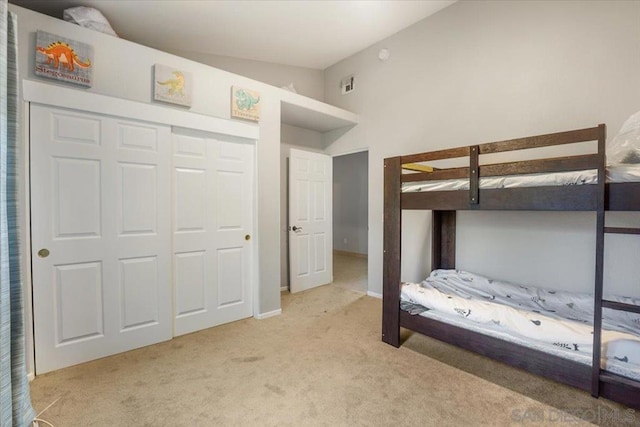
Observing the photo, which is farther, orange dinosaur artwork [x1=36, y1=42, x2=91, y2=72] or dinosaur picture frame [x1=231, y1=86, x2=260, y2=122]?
dinosaur picture frame [x1=231, y1=86, x2=260, y2=122]

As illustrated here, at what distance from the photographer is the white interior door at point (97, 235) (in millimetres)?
1992

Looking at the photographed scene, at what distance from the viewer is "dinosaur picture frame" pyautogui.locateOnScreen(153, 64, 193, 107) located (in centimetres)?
236

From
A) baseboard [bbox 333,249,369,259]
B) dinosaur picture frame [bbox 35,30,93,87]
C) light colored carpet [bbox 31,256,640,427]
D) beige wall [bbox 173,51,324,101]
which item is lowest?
light colored carpet [bbox 31,256,640,427]

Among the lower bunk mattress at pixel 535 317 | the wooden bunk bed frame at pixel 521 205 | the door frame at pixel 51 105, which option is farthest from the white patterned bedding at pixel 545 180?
the door frame at pixel 51 105

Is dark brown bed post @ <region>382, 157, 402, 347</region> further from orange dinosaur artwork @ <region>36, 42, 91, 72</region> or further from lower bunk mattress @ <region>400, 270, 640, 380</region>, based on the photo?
orange dinosaur artwork @ <region>36, 42, 91, 72</region>

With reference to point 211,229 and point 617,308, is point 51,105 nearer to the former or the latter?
point 211,229

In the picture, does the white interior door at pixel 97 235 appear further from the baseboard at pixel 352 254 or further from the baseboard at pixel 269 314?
the baseboard at pixel 352 254

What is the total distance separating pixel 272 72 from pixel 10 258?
11.0 feet

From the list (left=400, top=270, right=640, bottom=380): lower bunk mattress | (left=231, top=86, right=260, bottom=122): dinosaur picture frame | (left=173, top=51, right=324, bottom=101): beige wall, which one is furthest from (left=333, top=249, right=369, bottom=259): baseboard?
(left=231, top=86, right=260, bottom=122): dinosaur picture frame

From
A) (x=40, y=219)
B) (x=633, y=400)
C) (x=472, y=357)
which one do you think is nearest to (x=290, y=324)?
(x=472, y=357)

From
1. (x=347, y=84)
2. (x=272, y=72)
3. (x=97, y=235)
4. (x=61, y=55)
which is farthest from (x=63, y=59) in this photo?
(x=347, y=84)

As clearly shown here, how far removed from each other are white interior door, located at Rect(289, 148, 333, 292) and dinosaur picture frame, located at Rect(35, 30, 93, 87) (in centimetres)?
226

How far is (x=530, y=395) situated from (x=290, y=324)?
1.97 meters

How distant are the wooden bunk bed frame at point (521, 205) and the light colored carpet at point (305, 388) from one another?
0.23 meters
